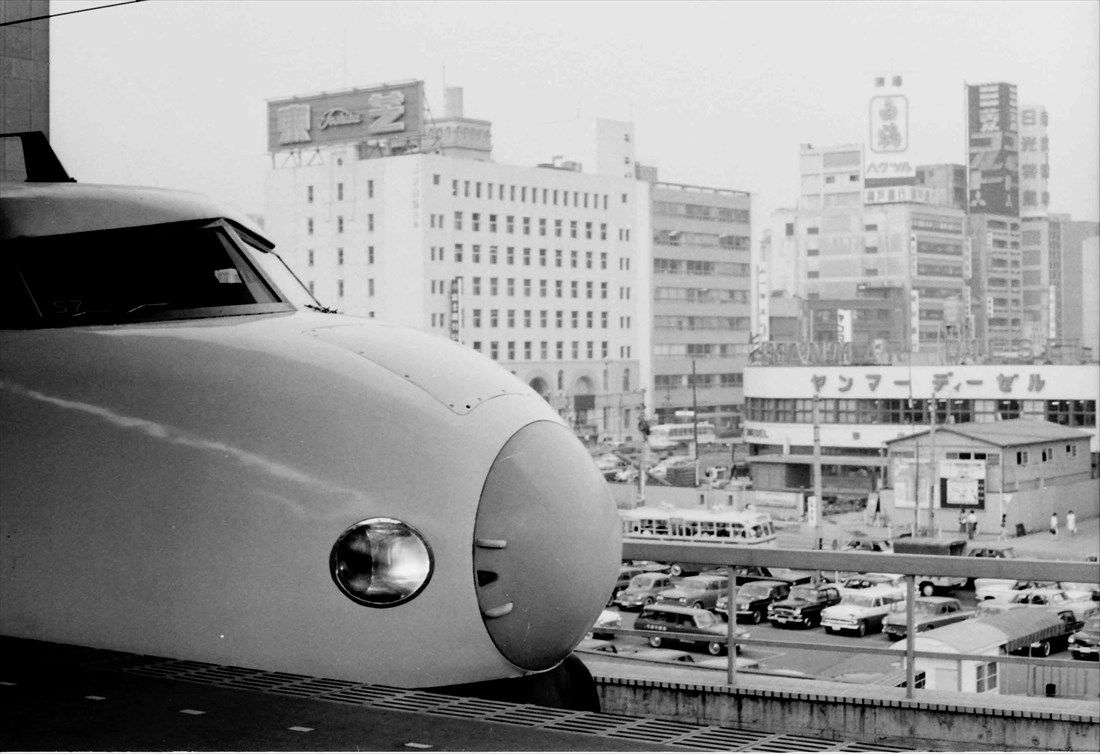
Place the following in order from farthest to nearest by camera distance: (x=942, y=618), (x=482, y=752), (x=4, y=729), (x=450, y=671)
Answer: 1. (x=942, y=618)
2. (x=450, y=671)
3. (x=4, y=729)
4. (x=482, y=752)

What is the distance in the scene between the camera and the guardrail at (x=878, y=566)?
3.04 m

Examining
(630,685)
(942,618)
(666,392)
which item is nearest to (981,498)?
(942,618)

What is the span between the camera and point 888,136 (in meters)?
57.0

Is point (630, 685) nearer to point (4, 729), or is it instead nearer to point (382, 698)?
point (382, 698)

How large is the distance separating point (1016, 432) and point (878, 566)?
10994mm

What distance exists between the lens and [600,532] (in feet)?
6.82

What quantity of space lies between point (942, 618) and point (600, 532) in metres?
2.96

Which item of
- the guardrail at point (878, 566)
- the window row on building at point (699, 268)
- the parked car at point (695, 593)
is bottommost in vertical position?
the parked car at point (695, 593)

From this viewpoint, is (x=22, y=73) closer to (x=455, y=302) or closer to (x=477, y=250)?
(x=455, y=302)

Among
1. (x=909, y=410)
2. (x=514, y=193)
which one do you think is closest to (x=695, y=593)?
(x=909, y=410)

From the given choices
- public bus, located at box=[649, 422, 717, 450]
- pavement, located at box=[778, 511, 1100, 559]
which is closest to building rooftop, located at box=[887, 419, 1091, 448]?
pavement, located at box=[778, 511, 1100, 559]

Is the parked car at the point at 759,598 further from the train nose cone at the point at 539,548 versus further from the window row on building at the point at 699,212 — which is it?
the window row on building at the point at 699,212

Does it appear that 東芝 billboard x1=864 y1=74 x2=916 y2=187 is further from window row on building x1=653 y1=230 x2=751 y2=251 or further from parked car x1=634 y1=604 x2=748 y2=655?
parked car x1=634 y1=604 x2=748 y2=655

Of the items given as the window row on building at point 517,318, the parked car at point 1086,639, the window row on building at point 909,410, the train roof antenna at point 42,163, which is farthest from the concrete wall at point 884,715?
the window row on building at point 517,318
